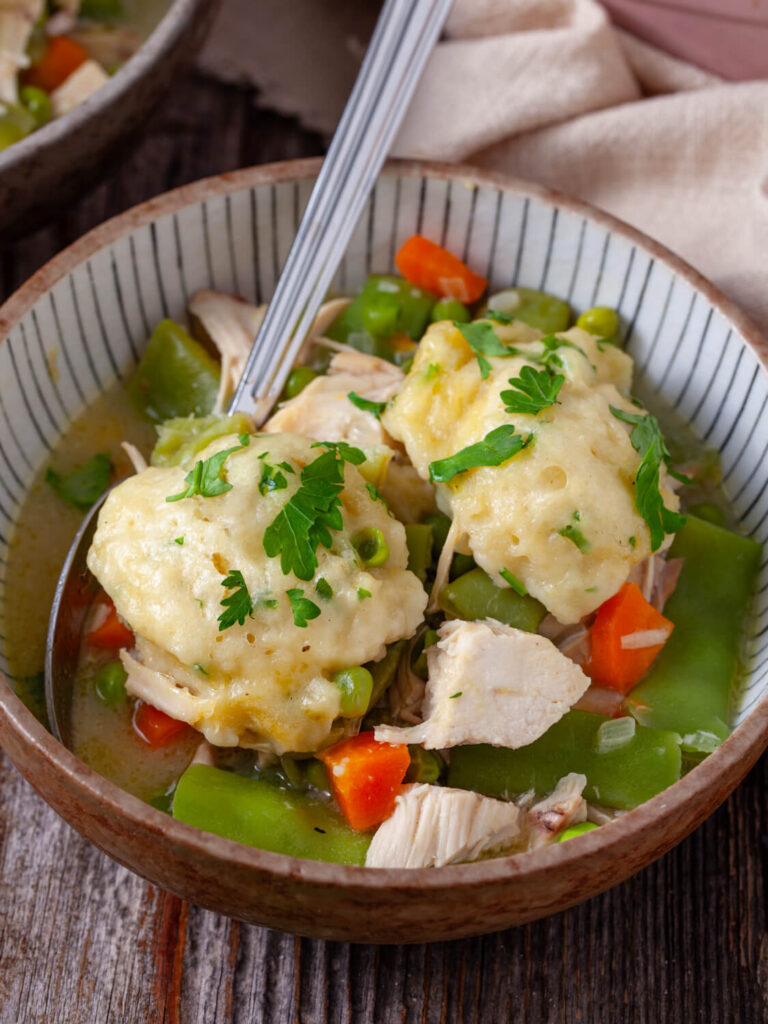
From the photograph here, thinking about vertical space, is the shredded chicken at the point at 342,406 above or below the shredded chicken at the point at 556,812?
above

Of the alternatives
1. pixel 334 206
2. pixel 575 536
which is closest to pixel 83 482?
pixel 334 206

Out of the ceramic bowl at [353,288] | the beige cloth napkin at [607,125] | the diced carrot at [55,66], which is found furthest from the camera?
the diced carrot at [55,66]

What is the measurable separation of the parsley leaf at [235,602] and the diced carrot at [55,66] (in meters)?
2.54

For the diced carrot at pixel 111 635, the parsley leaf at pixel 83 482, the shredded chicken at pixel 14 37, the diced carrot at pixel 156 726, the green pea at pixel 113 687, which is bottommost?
the diced carrot at pixel 156 726

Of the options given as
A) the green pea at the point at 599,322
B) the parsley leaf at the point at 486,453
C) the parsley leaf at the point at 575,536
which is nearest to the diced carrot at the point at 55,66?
the green pea at the point at 599,322

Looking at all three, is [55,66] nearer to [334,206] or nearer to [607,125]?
[334,206]

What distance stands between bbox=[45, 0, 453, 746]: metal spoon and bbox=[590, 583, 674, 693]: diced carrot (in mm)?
1112

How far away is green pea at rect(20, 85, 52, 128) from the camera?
12.9ft

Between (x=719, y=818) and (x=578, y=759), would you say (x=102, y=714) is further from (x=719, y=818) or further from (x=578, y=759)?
(x=719, y=818)

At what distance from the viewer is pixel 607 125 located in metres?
3.68

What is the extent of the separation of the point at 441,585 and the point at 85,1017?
1.34m

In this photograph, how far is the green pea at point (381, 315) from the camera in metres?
3.36

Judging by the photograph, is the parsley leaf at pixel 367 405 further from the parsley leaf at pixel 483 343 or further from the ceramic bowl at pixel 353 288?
the ceramic bowl at pixel 353 288

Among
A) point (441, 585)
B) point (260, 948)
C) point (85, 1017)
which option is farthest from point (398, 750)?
point (85, 1017)
